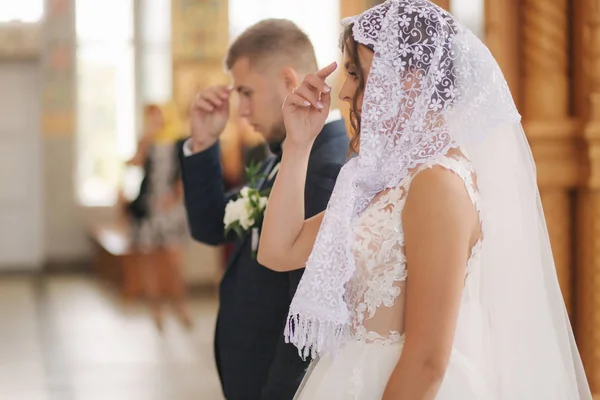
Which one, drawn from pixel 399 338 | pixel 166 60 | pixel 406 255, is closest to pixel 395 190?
pixel 406 255

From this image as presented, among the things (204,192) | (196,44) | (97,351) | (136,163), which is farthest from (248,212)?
(196,44)

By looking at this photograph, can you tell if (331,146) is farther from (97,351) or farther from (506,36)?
(97,351)

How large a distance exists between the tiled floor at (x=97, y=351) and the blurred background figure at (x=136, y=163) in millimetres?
26

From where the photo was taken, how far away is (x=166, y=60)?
13953mm

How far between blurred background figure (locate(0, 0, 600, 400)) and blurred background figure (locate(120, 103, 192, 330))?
0.02m

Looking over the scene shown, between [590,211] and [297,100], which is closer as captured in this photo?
[297,100]

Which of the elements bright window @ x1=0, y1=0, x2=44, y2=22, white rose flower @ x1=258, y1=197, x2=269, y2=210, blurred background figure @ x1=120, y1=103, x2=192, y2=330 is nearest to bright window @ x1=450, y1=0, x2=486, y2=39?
white rose flower @ x1=258, y1=197, x2=269, y2=210

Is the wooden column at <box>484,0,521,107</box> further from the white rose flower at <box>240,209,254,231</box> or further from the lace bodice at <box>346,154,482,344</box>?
the lace bodice at <box>346,154,482,344</box>

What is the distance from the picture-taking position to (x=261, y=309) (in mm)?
2873

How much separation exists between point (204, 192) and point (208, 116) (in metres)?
0.25

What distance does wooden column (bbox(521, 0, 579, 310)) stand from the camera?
3723 mm

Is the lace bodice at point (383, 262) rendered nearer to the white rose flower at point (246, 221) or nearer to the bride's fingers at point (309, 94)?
the bride's fingers at point (309, 94)

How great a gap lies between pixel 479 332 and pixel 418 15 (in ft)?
2.19

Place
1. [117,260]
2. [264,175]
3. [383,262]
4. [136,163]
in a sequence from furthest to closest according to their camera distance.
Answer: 1. [117,260]
2. [136,163]
3. [264,175]
4. [383,262]
